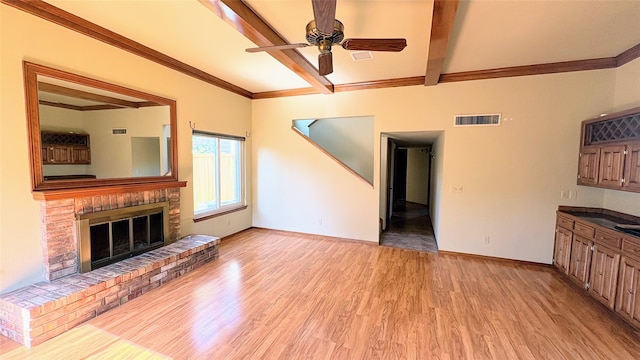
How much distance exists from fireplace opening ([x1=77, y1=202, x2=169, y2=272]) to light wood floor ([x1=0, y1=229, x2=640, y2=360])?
0.68 metres

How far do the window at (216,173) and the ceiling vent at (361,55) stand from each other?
2848 millimetres

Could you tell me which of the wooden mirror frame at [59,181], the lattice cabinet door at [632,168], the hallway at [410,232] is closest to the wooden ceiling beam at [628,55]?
the lattice cabinet door at [632,168]

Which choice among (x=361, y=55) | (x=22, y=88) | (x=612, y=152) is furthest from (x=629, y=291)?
(x=22, y=88)

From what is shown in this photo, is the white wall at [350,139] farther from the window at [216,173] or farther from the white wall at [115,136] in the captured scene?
the white wall at [115,136]

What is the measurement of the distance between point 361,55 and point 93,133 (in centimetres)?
341

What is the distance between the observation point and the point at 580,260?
10.4 feet

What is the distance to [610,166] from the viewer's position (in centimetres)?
307

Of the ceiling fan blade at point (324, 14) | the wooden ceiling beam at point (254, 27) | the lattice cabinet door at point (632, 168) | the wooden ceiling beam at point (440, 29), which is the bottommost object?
the lattice cabinet door at point (632, 168)

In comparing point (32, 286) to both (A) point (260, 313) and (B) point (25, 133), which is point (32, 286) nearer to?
(B) point (25, 133)

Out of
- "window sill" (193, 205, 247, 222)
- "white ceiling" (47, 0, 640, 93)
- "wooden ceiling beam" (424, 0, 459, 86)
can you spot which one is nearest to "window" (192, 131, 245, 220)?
"window sill" (193, 205, 247, 222)

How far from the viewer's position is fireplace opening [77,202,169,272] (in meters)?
2.87

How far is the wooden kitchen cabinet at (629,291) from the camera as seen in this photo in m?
2.38

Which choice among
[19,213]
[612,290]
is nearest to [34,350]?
[19,213]

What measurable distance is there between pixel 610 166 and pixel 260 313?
432 cm
